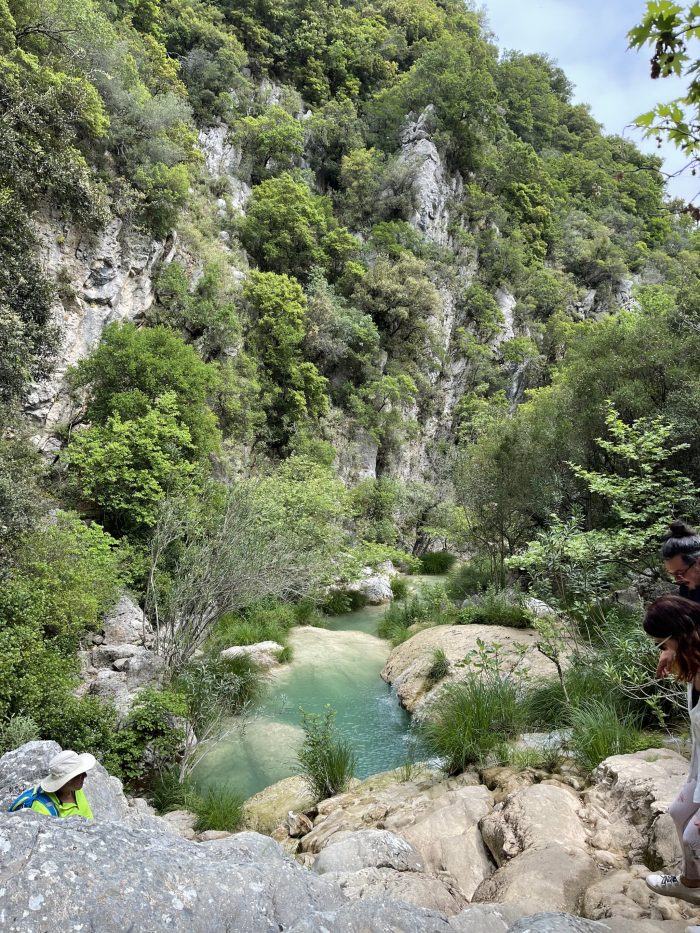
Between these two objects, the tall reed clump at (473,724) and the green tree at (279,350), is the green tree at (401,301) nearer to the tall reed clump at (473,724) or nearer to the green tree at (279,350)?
the green tree at (279,350)

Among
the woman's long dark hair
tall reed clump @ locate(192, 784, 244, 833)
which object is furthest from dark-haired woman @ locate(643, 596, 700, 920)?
tall reed clump @ locate(192, 784, 244, 833)

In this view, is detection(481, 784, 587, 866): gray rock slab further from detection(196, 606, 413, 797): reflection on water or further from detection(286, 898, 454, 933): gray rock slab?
detection(196, 606, 413, 797): reflection on water

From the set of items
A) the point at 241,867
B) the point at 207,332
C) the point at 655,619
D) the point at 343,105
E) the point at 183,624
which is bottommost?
the point at 183,624

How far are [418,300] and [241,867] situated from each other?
2424 centimetres

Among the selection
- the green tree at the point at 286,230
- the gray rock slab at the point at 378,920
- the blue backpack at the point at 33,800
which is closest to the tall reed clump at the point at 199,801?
the blue backpack at the point at 33,800

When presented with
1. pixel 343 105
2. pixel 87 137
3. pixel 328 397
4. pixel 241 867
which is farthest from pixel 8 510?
pixel 343 105

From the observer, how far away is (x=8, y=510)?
7.86 metres

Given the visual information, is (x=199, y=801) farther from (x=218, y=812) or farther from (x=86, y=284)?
(x=86, y=284)

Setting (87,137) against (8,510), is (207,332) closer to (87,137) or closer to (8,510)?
(87,137)

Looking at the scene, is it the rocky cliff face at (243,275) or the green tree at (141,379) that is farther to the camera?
the rocky cliff face at (243,275)

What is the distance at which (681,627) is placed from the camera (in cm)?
219

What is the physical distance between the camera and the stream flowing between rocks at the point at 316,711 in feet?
24.2

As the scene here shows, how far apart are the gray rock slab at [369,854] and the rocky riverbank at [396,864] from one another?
0.01 m

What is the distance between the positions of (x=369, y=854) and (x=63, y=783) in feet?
7.40
